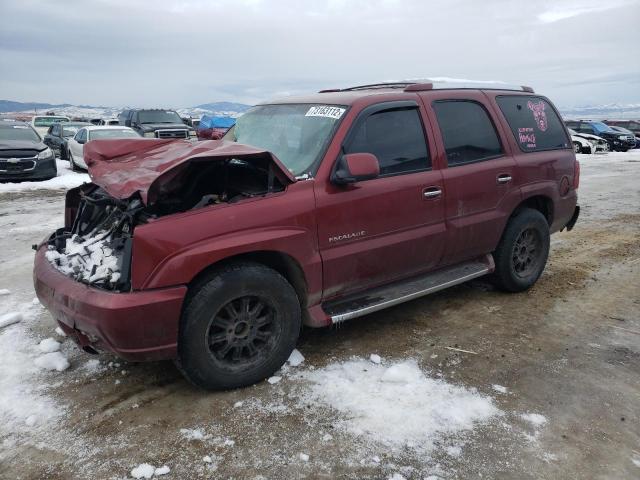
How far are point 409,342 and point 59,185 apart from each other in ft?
37.4

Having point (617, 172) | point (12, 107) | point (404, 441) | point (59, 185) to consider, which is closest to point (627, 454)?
point (404, 441)

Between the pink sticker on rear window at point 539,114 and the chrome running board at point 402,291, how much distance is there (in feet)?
4.54

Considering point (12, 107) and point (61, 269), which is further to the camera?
point (12, 107)

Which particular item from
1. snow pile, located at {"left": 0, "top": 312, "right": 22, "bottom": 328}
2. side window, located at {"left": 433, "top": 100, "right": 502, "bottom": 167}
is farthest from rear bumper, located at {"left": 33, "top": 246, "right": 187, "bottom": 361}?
side window, located at {"left": 433, "top": 100, "right": 502, "bottom": 167}

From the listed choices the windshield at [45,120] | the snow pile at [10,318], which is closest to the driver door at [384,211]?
the snow pile at [10,318]

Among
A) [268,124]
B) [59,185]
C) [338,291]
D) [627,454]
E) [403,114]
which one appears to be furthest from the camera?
[59,185]

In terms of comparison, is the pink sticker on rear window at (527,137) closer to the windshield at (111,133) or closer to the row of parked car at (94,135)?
the row of parked car at (94,135)

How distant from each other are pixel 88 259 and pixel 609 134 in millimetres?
28116

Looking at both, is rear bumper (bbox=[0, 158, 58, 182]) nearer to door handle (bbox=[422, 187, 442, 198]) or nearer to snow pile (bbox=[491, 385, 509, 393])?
door handle (bbox=[422, 187, 442, 198])

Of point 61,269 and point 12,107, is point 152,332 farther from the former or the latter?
point 12,107

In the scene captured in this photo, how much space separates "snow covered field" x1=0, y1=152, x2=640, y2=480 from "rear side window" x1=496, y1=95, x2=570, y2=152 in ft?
4.87

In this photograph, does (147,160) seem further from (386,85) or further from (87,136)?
(87,136)

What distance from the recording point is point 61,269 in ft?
11.2

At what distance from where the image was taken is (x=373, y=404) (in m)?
3.13
